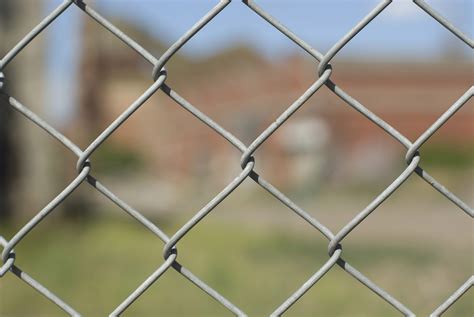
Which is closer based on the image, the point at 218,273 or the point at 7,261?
the point at 7,261

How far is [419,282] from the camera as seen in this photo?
496cm

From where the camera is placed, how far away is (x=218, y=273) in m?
5.41

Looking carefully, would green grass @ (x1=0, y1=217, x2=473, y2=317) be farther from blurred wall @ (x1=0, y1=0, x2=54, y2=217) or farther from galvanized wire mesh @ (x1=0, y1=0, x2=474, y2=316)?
galvanized wire mesh @ (x1=0, y1=0, x2=474, y2=316)

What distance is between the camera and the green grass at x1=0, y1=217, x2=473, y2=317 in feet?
14.4

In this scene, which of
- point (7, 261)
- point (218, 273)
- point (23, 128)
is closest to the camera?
point (7, 261)

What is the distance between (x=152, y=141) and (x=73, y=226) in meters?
18.7

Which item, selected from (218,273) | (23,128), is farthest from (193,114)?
(23,128)

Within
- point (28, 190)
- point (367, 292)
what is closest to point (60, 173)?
point (28, 190)

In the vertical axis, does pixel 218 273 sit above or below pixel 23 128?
below

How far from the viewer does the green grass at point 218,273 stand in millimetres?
4383

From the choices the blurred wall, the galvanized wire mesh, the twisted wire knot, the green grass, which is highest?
the blurred wall

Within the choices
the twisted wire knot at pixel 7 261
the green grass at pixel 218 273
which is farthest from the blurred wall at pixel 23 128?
the twisted wire knot at pixel 7 261

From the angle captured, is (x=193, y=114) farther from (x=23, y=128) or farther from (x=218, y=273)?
(x=23, y=128)

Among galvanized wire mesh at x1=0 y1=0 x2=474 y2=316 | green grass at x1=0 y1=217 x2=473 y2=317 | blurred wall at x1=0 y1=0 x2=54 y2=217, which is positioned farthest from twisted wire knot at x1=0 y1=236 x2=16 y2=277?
blurred wall at x1=0 y1=0 x2=54 y2=217
